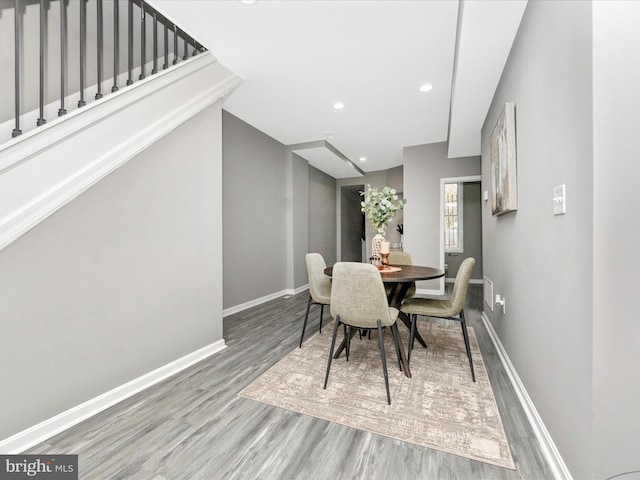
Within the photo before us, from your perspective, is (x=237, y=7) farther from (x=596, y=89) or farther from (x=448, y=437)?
(x=448, y=437)

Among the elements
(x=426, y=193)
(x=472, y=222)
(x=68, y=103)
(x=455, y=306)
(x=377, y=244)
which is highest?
(x=68, y=103)

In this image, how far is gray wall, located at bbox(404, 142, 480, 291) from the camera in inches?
199

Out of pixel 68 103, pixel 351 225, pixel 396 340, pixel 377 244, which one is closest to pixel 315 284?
pixel 377 244

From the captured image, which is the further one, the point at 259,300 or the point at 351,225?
the point at 351,225

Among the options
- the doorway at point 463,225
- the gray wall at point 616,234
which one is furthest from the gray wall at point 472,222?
the gray wall at point 616,234

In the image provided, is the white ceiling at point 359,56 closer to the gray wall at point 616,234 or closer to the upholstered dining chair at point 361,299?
the gray wall at point 616,234

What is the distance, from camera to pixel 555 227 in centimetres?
132

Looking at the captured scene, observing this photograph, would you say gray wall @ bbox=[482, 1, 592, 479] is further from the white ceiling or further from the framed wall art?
the white ceiling

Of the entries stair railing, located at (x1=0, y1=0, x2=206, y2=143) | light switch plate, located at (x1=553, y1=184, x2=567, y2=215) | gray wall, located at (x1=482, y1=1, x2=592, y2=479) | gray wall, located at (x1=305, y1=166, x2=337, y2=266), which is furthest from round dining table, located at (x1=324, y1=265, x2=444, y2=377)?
gray wall, located at (x1=305, y1=166, x2=337, y2=266)

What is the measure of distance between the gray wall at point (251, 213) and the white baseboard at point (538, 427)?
3.15 metres

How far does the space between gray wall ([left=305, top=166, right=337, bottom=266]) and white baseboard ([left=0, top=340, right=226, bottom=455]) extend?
396cm

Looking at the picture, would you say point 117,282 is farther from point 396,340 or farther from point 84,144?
point 396,340

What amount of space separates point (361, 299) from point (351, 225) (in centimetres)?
666

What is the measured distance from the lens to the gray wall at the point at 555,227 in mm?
1038
